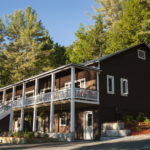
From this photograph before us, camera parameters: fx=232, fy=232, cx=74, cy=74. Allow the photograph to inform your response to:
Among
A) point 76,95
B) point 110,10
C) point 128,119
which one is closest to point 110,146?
point 76,95

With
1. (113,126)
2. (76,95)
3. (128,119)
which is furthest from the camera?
(128,119)

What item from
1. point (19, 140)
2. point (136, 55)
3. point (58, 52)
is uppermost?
point (58, 52)

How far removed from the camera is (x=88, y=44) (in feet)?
168

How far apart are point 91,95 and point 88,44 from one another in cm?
3174

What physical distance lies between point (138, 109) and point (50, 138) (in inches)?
405

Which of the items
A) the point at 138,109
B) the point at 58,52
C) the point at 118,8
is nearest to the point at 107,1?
the point at 118,8

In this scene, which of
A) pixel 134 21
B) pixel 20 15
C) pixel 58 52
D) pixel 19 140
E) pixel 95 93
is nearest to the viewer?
pixel 19 140

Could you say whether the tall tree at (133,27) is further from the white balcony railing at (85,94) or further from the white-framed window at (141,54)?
the white balcony railing at (85,94)

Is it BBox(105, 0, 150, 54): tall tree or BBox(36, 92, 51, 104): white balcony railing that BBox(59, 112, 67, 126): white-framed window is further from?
BBox(105, 0, 150, 54): tall tree

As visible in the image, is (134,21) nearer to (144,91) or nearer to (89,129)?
(144,91)

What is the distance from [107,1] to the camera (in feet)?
178

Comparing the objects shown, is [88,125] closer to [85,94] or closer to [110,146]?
[85,94]

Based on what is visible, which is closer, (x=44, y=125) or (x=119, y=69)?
(x=119, y=69)

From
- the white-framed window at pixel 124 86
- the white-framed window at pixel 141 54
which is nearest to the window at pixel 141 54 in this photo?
the white-framed window at pixel 141 54
